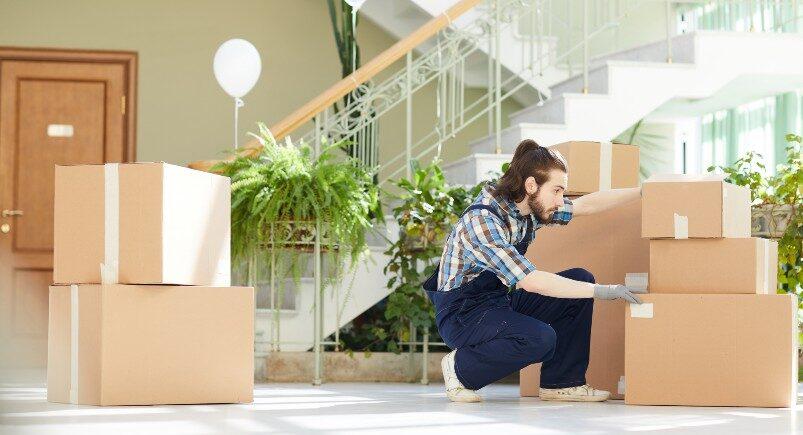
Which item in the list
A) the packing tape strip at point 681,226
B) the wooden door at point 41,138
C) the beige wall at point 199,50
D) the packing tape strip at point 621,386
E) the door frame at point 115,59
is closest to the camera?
the packing tape strip at point 681,226

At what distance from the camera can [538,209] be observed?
11.1 ft

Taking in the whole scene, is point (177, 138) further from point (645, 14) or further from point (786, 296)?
point (786, 296)

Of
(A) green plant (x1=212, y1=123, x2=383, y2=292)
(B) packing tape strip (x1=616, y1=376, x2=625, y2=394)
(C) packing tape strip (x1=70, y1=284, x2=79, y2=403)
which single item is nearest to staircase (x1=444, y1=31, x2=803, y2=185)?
(A) green plant (x1=212, y1=123, x2=383, y2=292)

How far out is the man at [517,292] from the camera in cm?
329

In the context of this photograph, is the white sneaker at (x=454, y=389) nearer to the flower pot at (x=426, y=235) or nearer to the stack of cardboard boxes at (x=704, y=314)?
the stack of cardboard boxes at (x=704, y=314)

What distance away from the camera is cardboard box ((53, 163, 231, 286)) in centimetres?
322

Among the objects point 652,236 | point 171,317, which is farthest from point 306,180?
point 652,236

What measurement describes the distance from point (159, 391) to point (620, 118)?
2.88m

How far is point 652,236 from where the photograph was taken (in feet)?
11.0

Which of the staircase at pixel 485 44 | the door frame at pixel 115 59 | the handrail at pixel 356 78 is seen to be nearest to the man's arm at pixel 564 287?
the handrail at pixel 356 78

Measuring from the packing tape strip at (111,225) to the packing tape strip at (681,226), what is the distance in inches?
61.9

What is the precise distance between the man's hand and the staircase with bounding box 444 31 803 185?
2024 millimetres

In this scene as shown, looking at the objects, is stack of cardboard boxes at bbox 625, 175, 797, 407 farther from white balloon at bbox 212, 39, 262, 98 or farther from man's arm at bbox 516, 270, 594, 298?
white balloon at bbox 212, 39, 262, 98

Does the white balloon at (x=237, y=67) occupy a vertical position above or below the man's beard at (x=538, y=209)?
above
